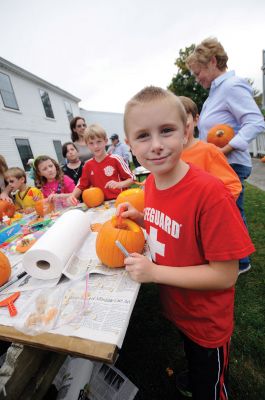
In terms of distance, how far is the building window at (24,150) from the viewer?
1116cm

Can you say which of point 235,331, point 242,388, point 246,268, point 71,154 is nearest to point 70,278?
point 242,388

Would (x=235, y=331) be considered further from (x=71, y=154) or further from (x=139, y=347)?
(x=71, y=154)

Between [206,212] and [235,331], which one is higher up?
[206,212]

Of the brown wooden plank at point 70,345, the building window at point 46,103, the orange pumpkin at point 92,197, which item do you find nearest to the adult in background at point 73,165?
the orange pumpkin at point 92,197

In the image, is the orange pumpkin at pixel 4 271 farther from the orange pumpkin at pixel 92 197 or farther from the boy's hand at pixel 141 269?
the orange pumpkin at pixel 92 197

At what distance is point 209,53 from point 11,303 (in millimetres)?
2518

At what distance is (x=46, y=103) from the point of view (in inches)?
547

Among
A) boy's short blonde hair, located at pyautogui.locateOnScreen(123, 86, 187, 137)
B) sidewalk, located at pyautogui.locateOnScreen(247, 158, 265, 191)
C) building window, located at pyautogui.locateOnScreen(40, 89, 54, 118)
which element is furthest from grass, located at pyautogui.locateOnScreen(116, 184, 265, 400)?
building window, located at pyautogui.locateOnScreen(40, 89, 54, 118)

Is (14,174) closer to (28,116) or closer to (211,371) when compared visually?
(211,371)

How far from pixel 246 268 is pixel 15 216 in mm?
2863

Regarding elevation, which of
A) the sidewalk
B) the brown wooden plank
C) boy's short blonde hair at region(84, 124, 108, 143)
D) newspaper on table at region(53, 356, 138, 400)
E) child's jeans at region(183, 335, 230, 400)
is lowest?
the sidewalk

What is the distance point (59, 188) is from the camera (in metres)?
A: 3.44

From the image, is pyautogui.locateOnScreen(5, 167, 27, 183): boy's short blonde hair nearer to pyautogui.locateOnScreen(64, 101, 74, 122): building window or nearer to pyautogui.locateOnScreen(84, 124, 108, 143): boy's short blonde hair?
pyautogui.locateOnScreen(84, 124, 108, 143): boy's short blonde hair

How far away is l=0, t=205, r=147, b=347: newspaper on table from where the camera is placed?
32.6 inches
